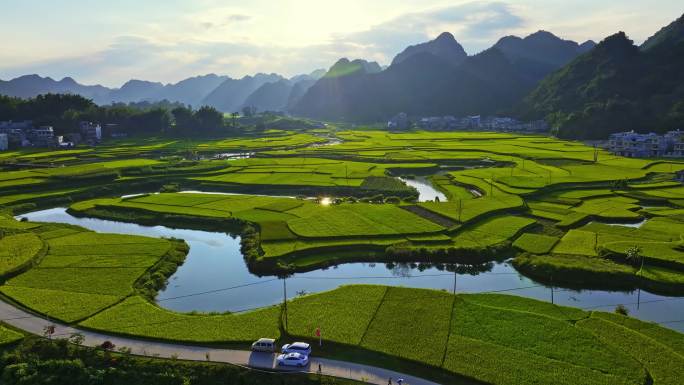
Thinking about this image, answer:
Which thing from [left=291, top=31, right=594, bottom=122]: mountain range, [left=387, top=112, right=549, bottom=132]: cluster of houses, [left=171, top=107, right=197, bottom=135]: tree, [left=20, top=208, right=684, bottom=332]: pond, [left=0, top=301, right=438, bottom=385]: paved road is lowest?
[left=20, top=208, right=684, bottom=332]: pond

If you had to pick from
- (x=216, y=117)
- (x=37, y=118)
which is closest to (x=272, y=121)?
(x=216, y=117)

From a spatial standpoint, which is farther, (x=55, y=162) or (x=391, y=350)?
(x=55, y=162)

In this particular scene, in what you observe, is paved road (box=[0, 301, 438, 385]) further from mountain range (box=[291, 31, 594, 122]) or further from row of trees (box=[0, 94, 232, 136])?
mountain range (box=[291, 31, 594, 122])

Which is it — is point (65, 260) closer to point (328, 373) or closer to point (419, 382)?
point (328, 373)

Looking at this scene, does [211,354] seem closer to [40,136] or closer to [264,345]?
[264,345]

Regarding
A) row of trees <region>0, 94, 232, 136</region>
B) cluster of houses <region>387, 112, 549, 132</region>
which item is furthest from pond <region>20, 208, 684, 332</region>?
cluster of houses <region>387, 112, 549, 132</region>

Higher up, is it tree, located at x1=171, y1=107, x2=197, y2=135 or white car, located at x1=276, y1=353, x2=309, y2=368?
tree, located at x1=171, y1=107, x2=197, y2=135
